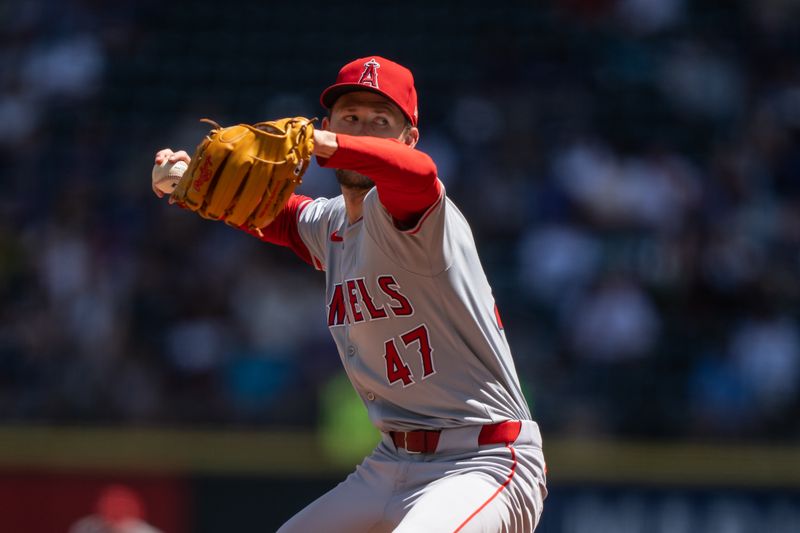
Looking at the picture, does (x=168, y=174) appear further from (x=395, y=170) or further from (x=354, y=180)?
(x=395, y=170)

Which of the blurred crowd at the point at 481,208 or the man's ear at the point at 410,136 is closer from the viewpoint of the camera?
the man's ear at the point at 410,136

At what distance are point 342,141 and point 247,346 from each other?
18.7 ft

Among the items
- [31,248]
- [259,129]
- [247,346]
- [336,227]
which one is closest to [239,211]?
[259,129]

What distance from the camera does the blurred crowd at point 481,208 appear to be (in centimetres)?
836

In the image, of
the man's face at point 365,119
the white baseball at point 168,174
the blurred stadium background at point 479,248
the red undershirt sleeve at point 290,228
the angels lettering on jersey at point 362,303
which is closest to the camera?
the angels lettering on jersey at point 362,303

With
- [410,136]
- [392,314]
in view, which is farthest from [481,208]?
[392,314]

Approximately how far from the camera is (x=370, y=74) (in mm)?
3578

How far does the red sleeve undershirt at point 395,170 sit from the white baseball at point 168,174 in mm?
746

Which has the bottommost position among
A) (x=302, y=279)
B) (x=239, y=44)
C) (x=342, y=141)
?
(x=302, y=279)

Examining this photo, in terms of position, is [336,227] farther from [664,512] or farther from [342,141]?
[664,512]

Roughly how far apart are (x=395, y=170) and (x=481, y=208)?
6209 millimetres

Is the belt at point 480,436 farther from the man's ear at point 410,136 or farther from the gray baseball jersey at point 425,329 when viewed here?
the man's ear at point 410,136

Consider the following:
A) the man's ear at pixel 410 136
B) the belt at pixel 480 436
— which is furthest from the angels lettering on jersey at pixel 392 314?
the man's ear at pixel 410 136

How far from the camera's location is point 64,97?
10.6 metres
